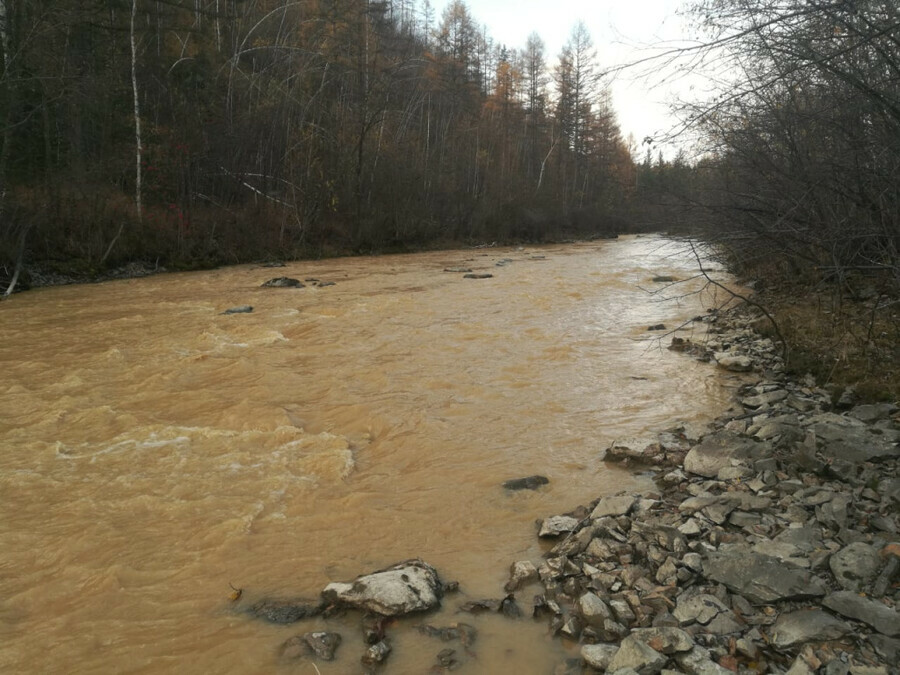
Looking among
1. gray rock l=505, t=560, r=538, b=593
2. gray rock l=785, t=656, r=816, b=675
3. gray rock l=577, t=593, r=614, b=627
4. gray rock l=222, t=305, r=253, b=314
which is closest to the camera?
gray rock l=785, t=656, r=816, b=675

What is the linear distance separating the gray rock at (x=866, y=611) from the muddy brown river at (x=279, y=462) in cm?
134

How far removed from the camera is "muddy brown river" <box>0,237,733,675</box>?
3334mm

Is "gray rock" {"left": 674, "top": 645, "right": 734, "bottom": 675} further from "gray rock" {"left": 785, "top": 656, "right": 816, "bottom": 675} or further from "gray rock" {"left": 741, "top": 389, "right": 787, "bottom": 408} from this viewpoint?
"gray rock" {"left": 741, "top": 389, "right": 787, "bottom": 408}

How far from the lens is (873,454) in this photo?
4.43 metres

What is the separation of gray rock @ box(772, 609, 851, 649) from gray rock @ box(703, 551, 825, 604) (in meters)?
0.14

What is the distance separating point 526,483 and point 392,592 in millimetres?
1961

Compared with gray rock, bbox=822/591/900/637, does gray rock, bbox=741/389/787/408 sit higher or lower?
higher

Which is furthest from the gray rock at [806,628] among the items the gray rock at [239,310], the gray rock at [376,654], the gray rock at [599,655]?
the gray rock at [239,310]

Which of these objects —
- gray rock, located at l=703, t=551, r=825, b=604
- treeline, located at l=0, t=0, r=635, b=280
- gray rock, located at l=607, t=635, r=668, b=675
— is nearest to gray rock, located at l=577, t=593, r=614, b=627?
gray rock, located at l=607, t=635, r=668, b=675

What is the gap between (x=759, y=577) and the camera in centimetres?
323

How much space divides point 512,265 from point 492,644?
20.8m

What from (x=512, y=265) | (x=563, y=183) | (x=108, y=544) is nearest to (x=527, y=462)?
(x=108, y=544)

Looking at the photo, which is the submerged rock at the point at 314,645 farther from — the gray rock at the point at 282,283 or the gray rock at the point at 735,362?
the gray rock at the point at 282,283

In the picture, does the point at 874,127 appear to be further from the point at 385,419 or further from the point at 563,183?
the point at 563,183
